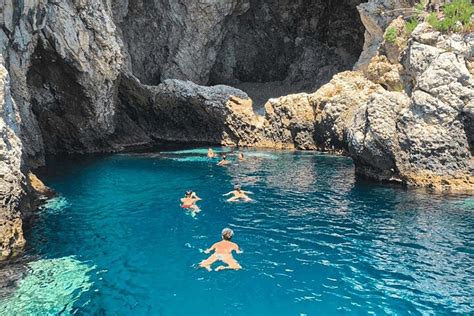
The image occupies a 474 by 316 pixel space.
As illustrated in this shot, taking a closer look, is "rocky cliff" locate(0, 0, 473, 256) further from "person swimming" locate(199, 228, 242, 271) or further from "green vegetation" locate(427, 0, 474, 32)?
"person swimming" locate(199, 228, 242, 271)

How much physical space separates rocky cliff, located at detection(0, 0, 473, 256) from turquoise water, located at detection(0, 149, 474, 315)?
2.67m

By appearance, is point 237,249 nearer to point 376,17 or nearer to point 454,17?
point 454,17

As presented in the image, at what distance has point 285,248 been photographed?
1484 cm

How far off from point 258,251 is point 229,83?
45125 millimetres

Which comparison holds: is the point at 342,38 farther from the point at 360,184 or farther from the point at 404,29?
the point at 360,184

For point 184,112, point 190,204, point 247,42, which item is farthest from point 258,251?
point 247,42

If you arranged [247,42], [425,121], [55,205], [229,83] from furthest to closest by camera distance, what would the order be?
[229,83]
[247,42]
[425,121]
[55,205]

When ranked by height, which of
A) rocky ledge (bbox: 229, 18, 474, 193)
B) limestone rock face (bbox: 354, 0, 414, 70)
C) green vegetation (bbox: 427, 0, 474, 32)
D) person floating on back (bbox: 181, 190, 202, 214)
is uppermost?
limestone rock face (bbox: 354, 0, 414, 70)

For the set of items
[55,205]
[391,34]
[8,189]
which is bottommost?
[55,205]

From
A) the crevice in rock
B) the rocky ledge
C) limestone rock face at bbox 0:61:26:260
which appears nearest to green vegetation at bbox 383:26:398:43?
the rocky ledge

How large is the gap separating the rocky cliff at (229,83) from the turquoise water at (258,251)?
2668mm

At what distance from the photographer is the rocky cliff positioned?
21.9m

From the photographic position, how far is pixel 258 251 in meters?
14.6

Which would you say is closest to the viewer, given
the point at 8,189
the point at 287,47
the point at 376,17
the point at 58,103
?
the point at 8,189
